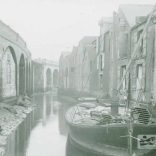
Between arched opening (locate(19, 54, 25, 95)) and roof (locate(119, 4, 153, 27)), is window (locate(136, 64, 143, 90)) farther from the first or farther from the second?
arched opening (locate(19, 54, 25, 95))

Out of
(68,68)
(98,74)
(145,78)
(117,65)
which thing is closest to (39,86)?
(68,68)

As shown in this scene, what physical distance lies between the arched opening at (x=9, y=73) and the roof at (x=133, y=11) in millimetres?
9337

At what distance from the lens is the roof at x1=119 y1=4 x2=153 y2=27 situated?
21.0m

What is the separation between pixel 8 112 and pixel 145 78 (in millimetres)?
8596

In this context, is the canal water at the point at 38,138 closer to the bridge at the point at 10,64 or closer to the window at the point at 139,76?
the bridge at the point at 10,64

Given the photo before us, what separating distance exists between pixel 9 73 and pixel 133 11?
11057 mm

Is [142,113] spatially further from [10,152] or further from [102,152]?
[10,152]

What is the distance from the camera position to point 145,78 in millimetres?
16734

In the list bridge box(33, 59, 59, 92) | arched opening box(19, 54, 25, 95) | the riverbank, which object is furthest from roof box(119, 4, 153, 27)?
bridge box(33, 59, 59, 92)

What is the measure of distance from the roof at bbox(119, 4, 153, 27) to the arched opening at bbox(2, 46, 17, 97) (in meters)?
9.34

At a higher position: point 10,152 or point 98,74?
point 98,74

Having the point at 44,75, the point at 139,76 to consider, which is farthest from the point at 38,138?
the point at 44,75

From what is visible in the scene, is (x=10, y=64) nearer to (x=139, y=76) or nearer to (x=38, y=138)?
(x=38, y=138)

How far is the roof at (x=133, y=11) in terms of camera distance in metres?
21.0
